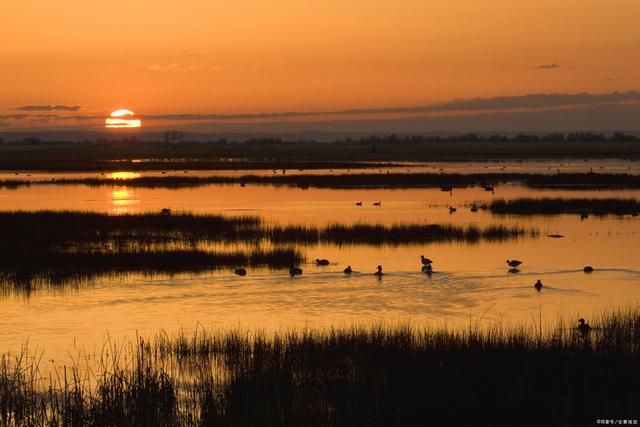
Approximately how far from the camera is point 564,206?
44719 millimetres

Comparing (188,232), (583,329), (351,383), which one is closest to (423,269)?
(583,329)

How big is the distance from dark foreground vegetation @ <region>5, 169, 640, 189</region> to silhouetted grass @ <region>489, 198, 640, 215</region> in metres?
15.0

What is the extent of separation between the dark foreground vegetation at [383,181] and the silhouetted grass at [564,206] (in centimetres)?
1496

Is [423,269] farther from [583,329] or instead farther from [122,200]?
[122,200]

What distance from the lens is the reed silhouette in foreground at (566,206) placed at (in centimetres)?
4244

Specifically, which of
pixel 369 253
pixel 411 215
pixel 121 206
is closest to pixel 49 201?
pixel 121 206

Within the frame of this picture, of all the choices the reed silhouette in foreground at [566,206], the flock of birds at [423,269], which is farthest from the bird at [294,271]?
the reed silhouette in foreground at [566,206]

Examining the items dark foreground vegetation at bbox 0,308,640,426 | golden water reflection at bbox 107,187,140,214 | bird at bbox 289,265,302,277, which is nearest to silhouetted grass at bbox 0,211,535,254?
golden water reflection at bbox 107,187,140,214

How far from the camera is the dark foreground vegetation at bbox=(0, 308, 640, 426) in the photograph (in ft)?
36.4

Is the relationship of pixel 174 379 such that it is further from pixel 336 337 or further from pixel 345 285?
pixel 345 285

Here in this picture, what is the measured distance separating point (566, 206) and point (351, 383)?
1353 inches

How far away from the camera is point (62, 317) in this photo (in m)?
18.7

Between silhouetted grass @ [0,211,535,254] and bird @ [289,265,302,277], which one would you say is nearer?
bird @ [289,265,302,277]

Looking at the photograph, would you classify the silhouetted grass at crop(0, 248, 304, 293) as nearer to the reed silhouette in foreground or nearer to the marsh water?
the marsh water
